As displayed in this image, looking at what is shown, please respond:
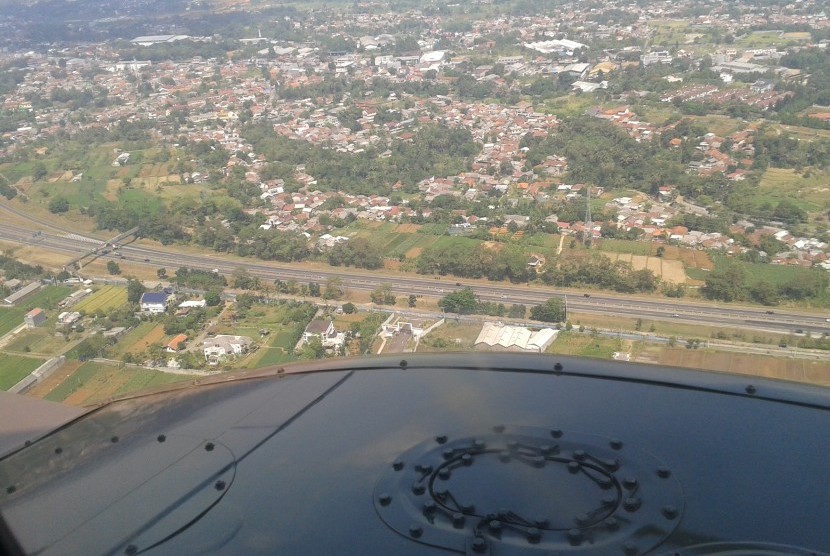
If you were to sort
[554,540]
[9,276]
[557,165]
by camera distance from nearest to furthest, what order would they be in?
[554,540]
[9,276]
[557,165]

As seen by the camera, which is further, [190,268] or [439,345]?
[190,268]

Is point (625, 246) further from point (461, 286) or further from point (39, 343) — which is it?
point (39, 343)

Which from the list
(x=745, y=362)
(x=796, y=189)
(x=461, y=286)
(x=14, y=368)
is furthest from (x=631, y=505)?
(x=796, y=189)

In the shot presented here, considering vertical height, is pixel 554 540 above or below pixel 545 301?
above

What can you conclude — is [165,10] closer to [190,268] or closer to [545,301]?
[190,268]

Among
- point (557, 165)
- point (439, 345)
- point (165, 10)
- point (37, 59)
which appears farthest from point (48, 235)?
point (165, 10)

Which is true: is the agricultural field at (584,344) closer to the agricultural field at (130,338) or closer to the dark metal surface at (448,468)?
the agricultural field at (130,338)
